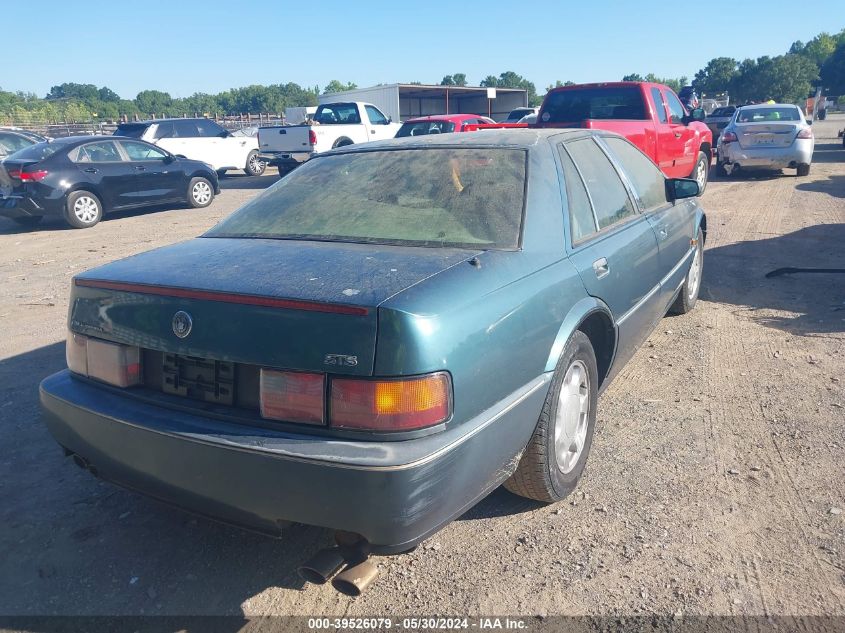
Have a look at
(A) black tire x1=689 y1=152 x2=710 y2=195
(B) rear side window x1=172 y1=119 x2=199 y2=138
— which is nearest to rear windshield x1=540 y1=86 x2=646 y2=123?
(A) black tire x1=689 y1=152 x2=710 y2=195

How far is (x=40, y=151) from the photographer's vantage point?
11016mm

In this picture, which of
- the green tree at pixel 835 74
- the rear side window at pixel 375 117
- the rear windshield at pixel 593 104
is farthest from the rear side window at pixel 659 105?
the green tree at pixel 835 74

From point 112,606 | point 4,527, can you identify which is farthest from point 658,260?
point 4,527

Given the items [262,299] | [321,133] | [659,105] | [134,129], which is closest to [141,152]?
[134,129]

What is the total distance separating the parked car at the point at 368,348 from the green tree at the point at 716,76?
277ft

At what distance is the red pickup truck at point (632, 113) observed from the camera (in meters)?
9.59

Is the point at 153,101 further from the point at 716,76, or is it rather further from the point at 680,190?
the point at 680,190

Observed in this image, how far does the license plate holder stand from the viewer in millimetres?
2275

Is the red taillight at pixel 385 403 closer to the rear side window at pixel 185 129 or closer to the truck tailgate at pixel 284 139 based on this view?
the truck tailgate at pixel 284 139

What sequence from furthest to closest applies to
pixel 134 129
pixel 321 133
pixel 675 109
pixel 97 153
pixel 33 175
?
pixel 321 133
pixel 134 129
pixel 97 153
pixel 675 109
pixel 33 175

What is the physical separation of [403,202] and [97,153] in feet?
34.5

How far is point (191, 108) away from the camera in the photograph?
103062 mm

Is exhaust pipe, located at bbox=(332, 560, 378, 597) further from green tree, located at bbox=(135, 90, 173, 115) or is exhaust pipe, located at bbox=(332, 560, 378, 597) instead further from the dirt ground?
green tree, located at bbox=(135, 90, 173, 115)

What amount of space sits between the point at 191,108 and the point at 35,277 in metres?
105
